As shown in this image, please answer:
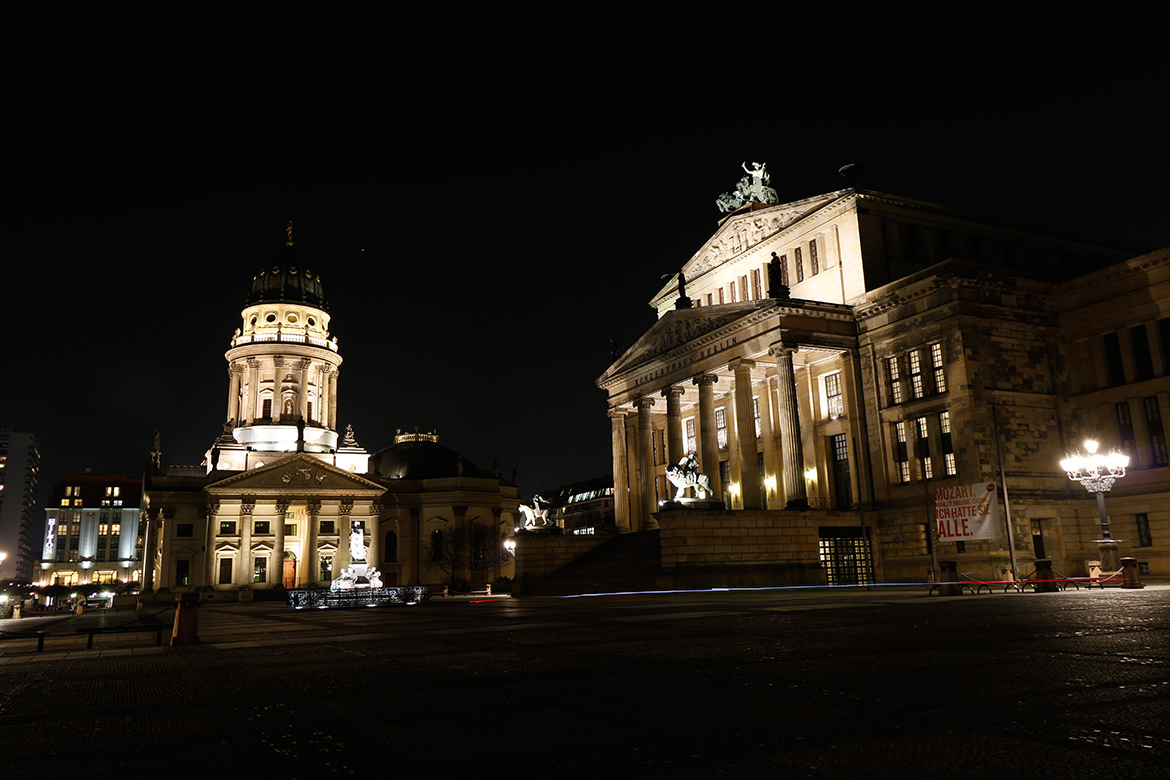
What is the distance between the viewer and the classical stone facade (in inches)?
1638

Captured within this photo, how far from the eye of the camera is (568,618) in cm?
2067

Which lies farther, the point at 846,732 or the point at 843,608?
the point at 843,608

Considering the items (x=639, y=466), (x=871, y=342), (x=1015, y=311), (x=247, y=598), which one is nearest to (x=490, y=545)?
(x=247, y=598)

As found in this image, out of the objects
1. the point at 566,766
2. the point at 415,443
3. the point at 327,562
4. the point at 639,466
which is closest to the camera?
the point at 566,766

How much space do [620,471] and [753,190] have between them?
22.6 metres

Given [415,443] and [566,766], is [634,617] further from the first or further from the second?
[415,443]

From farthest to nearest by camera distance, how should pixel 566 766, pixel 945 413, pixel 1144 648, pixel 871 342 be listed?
pixel 871 342, pixel 945 413, pixel 1144 648, pixel 566 766

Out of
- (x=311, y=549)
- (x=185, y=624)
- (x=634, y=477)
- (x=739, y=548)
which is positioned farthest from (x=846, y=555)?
(x=311, y=549)

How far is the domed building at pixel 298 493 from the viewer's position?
88875mm

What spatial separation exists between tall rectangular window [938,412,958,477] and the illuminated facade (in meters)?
158

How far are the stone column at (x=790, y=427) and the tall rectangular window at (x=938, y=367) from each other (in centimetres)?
697

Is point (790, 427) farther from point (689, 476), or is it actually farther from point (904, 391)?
point (689, 476)

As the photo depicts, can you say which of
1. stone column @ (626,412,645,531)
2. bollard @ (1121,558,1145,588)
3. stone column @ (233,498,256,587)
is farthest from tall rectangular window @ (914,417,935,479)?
stone column @ (233,498,256,587)

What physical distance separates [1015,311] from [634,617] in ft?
111
